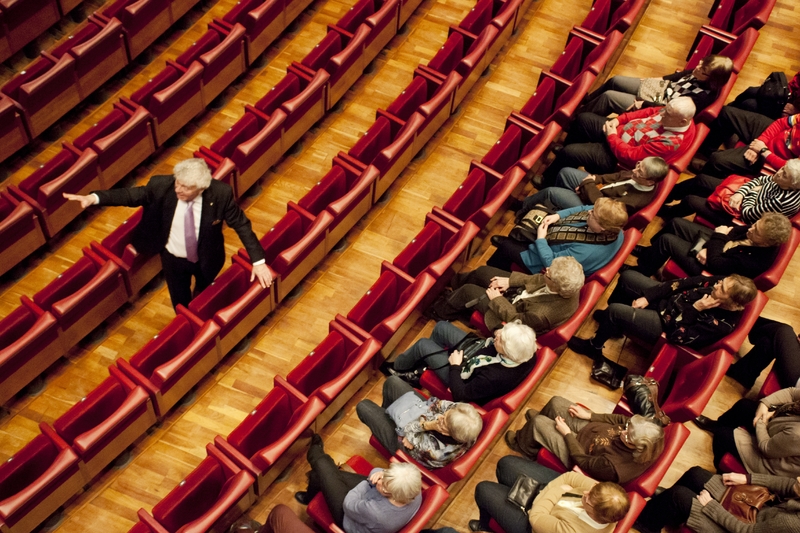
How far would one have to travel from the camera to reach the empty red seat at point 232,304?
69 cm

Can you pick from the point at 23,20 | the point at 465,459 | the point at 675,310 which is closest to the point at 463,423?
the point at 465,459

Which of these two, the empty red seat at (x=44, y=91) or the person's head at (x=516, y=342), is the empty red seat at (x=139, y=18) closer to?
the empty red seat at (x=44, y=91)

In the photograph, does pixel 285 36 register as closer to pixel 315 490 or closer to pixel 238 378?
pixel 238 378

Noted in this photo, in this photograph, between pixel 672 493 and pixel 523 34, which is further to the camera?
pixel 523 34

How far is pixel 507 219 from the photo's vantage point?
879 millimetres

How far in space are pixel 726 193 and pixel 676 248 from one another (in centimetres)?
9

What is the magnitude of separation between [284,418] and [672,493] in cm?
33

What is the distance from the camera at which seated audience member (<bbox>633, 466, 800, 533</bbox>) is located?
0.57 metres

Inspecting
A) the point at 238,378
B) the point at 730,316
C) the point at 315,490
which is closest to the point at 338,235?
the point at 238,378

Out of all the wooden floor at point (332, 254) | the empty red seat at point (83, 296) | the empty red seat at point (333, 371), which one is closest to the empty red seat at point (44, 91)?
the wooden floor at point (332, 254)

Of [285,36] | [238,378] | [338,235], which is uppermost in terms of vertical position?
[285,36]

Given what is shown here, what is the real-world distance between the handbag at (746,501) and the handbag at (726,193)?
30cm

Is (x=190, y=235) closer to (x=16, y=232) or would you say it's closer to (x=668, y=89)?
(x=16, y=232)

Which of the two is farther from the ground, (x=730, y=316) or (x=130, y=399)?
(x=730, y=316)
